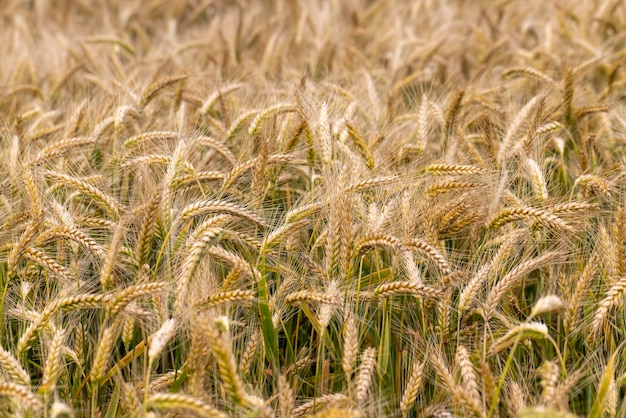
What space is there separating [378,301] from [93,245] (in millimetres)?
942

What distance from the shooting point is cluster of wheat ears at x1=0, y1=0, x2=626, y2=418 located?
1863 millimetres

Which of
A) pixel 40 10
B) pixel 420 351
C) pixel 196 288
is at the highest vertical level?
pixel 40 10

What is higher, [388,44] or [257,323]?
[388,44]

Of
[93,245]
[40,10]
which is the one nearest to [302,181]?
[93,245]

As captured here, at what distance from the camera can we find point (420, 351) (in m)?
2.10

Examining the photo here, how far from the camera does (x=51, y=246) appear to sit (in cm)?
237

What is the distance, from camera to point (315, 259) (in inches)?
97.8

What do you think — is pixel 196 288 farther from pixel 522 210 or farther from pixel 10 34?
pixel 10 34

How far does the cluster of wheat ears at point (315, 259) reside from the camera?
186 cm

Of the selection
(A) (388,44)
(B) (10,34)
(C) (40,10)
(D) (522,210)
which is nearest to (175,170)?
(D) (522,210)

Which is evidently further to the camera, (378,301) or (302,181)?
(302,181)

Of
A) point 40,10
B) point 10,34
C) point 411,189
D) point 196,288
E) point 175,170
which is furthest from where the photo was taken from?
point 40,10

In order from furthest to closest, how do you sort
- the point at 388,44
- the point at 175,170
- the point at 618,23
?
1. the point at 388,44
2. the point at 618,23
3. the point at 175,170

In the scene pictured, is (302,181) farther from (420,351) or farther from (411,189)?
(420,351)
